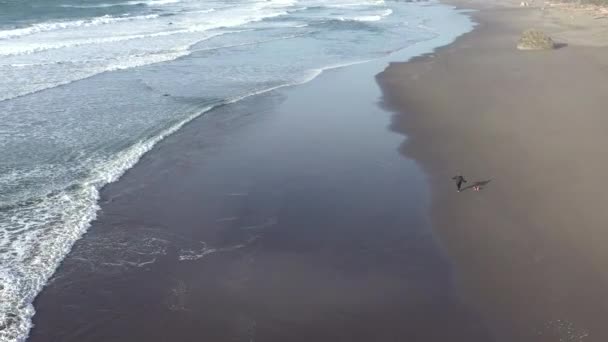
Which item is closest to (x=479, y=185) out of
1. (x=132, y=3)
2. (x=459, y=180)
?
(x=459, y=180)

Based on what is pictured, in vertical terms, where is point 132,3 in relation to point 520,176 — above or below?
above

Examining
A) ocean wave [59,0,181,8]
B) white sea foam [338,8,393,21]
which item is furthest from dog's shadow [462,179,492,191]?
ocean wave [59,0,181,8]

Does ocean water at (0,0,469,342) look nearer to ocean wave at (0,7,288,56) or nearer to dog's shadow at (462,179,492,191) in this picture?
ocean wave at (0,7,288,56)

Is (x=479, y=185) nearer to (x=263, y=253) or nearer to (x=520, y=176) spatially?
(x=520, y=176)

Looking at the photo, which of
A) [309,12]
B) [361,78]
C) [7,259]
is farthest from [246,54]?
[309,12]

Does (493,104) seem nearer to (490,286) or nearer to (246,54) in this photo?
(490,286)

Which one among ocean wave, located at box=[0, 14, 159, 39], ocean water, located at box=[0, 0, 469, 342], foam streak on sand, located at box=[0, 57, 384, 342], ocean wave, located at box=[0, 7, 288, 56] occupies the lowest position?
foam streak on sand, located at box=[0, 57, 384, 342]

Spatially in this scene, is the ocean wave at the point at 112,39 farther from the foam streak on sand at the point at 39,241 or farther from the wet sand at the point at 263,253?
the foam streak on sand at the point at 39,241
